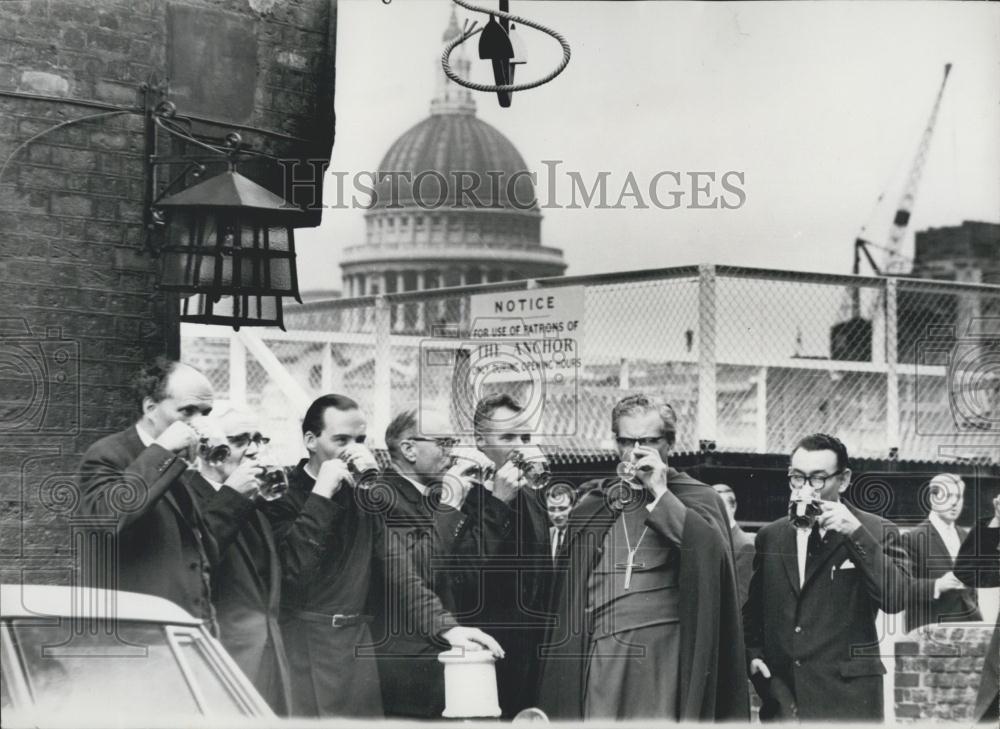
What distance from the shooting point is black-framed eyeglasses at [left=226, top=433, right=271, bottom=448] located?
845cm

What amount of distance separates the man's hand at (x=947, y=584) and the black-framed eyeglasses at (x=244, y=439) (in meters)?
3.21

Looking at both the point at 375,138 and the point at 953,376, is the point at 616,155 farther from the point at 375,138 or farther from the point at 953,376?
the point at 953,376

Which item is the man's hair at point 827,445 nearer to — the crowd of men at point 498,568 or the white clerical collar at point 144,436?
the crowd of men at point 498,568

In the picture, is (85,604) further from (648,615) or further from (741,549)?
(741,549)

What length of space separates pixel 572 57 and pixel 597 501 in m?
2.16

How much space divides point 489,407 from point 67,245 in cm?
202

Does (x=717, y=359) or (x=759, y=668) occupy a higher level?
(x=717, y=359)

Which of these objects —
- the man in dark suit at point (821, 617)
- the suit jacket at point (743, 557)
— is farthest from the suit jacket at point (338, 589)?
the man in dark suit at point (821, 617)

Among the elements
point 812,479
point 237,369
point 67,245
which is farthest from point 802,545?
point 67,245

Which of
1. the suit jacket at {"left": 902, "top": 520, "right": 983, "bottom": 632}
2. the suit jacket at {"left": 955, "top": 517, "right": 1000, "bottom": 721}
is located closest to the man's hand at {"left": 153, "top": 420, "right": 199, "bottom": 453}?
the suit jacket at {"left": 902, "top": 520, "right": 983, "bottom": 632}

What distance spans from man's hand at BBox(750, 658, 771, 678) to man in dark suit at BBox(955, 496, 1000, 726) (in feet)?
3.76

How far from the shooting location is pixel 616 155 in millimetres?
9438

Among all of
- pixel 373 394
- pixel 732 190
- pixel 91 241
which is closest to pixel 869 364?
pixel 732 190

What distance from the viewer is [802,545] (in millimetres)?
8836
